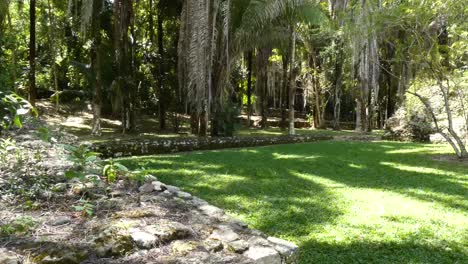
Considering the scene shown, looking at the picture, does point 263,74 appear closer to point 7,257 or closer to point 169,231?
point 169,231

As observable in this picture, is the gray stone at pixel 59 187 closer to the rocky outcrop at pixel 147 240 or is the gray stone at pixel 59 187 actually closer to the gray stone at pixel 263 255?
the rocky outcrop at pixel 147 240

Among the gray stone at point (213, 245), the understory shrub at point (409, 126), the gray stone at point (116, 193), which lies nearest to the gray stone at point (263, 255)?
the gray stone at point (213, 245)

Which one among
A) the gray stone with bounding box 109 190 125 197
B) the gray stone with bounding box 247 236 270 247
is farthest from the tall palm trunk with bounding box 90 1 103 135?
the gray stone with bounding box 247 236 270 247

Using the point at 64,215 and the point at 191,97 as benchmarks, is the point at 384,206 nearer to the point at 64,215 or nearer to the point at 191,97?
the point at 64,215

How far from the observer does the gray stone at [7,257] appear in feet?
7.21

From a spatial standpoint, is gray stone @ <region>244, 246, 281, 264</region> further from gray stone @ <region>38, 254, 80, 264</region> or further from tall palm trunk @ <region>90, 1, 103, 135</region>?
tall palm trunk @ <region>90, 1, 103, 135</region>

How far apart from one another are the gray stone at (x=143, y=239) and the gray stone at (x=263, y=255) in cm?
65

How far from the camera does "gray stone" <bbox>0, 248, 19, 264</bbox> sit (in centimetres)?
220

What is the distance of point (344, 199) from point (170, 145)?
6962 millimetres

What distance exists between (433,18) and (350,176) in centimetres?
474

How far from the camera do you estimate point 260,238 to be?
318 centimetres

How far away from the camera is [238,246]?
2898 mm

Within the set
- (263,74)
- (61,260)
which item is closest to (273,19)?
(263,74)

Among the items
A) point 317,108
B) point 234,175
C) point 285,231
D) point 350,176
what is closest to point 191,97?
point 234,175
